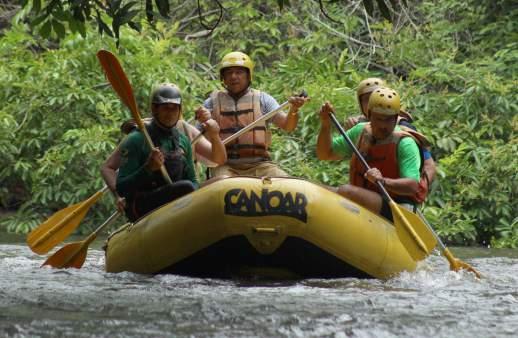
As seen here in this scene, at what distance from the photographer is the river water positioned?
507 cm

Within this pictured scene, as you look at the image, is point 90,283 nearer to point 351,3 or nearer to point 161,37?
point 161,37

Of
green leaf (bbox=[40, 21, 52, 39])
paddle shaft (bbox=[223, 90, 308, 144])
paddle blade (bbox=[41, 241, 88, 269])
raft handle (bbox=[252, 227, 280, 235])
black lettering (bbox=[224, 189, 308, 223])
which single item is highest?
green leaf (bbox=[40, 21, 52, 39])

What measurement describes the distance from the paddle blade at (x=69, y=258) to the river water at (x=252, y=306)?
19 cm

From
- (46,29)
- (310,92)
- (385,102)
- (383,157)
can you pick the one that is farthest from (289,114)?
(310,92)

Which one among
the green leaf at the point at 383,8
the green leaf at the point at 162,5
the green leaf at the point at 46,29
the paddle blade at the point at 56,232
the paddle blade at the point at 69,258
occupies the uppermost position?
the green leaf at the point at 162,5

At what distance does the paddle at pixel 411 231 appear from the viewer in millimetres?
7055

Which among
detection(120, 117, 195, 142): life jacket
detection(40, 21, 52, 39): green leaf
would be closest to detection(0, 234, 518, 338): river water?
detection(120, 117, 195, 142): life jacket

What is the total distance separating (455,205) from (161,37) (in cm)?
379

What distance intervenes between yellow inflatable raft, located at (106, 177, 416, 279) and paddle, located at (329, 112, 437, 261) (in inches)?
2.7

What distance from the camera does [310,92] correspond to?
11672mm

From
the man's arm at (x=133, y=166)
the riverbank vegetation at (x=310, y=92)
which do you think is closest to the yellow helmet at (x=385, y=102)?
the man's arm at (x=133, y=166)

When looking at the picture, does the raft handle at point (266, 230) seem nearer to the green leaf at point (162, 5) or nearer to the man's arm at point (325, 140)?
the man's arm at point (325, 140)

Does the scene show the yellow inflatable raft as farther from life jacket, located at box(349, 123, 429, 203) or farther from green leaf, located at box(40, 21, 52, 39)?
green leaf, located at box(40, 21, 52, 39)

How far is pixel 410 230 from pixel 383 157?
618 millimetres
